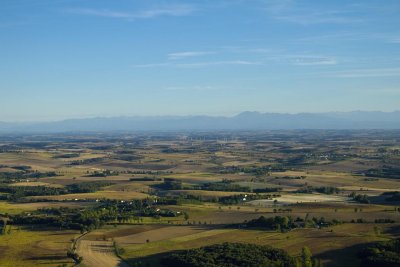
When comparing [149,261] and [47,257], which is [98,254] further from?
[149,261]

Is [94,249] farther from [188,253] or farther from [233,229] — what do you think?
[233,229]

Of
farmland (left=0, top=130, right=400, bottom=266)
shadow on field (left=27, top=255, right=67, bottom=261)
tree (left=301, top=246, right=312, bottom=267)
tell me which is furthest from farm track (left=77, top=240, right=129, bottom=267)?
tree (left=301, top=246, right=312, bottom=267)

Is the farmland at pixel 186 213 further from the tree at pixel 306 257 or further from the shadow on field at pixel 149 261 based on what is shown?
the tree at pixel 306 257

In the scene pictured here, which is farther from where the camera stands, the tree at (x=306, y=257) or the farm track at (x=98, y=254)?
the farm track at (x=98, y=254)

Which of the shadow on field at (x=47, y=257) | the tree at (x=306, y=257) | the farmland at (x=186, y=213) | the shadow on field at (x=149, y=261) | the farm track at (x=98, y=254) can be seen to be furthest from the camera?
the farmland at (x=186, y=213)

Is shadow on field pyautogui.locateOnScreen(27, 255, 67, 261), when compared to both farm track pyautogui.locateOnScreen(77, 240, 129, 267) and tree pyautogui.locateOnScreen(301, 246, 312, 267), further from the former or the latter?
tree pyautogui.locateOnScreen(301, 246, 312, 267)

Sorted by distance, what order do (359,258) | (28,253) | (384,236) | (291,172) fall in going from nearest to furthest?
(359,258) → (28,253) → (384,236) → (291,172)

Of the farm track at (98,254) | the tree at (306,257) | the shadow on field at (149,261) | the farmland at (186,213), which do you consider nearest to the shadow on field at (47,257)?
the farmland at (186,213)

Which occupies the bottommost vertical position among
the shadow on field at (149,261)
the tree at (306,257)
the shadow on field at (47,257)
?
the shadow on field at (47,257)

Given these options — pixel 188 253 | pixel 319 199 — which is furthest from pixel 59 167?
pixel 188 253
